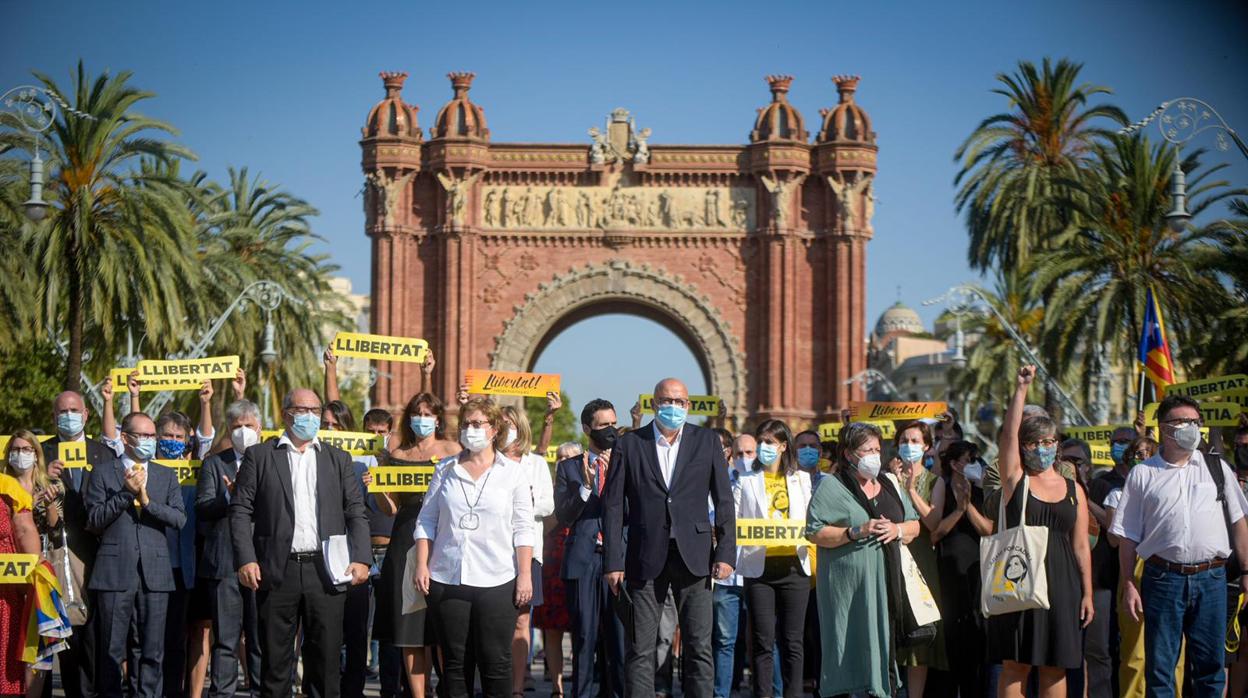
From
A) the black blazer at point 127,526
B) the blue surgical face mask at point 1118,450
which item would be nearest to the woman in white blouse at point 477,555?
the black blazer at point 127,526

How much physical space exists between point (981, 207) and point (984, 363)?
10.7 meters

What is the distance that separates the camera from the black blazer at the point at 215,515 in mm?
11250

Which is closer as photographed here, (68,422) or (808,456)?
(68,422)

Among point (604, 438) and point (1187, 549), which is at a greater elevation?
point (604, 438)

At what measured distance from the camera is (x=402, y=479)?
1159 centimetres

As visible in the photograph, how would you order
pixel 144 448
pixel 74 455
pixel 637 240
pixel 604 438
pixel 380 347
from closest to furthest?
1. pixel 144 448
2. pixel 74 455
3. pixel 604 438
4. pixel 380 347
5. pixel 637 240

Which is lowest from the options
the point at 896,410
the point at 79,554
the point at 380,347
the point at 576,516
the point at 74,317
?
the point at 79,554

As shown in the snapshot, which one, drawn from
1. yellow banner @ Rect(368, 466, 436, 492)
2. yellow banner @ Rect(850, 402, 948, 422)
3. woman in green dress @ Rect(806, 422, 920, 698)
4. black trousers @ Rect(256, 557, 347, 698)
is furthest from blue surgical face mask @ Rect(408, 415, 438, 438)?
yellow banner @ Rect(850, 402, 948, 422)

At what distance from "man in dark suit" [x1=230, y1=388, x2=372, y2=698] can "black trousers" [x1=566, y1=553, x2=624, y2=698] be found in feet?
8.13

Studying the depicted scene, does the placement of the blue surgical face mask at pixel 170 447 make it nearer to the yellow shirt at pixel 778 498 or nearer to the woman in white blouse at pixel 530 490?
the woman in white blouse at pixel 530 490

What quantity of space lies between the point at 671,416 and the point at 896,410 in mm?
8101

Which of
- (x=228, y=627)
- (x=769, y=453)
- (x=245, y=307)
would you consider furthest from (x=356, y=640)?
(x=245, y=307)

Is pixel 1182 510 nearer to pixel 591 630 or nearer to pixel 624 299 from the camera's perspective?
pixel 591 630

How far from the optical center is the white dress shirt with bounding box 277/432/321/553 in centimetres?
1046
